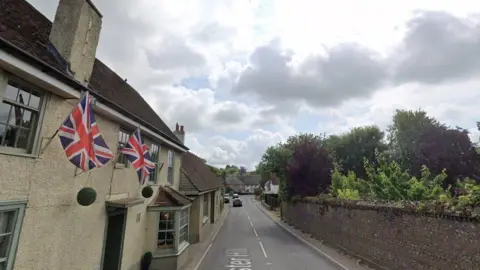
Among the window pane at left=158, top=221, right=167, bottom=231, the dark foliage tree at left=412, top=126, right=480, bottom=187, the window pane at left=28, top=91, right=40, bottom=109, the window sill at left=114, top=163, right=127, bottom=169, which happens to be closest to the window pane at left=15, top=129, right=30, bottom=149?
the window pane at left=28, top=91, right=40, bottom=109

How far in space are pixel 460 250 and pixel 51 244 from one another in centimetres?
1111

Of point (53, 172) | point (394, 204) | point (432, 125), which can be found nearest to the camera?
point (53, 172)

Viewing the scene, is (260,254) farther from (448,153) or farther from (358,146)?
(358,146)

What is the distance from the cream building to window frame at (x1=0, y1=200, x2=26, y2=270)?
16 millimetres

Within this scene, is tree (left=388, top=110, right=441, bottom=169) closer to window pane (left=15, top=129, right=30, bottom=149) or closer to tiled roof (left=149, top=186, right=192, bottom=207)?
tiled roof (left=149, top=186, right=192, bottom=207)

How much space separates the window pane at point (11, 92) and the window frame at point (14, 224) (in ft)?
6.35

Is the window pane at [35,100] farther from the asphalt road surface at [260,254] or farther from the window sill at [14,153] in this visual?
the asphalt road surface at [260,254]

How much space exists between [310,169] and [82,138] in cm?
2314

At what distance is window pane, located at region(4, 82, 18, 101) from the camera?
210 inches

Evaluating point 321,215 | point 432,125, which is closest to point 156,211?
point 321,215

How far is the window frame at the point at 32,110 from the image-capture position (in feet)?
17.1

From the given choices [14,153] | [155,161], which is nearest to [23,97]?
[14,153]

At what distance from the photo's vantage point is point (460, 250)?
8617mm

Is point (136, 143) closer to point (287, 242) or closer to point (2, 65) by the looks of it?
point (2, 65)
